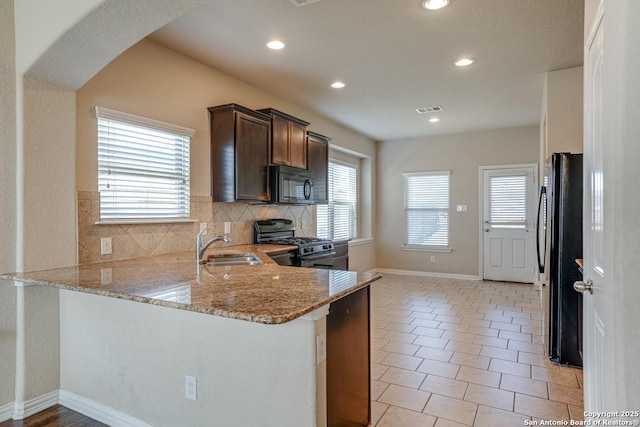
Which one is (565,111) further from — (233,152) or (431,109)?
(233,152)

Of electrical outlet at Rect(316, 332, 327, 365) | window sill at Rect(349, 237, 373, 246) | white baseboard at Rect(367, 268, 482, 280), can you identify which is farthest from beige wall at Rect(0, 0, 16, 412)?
white baseboard at Rect(367, 268, 482, 280)

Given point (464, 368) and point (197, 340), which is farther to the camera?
point (464, 368)

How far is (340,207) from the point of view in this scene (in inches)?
271

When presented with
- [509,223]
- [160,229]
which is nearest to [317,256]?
[160,229]

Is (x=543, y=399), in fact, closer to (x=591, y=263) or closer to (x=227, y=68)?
(x=591, y=263)

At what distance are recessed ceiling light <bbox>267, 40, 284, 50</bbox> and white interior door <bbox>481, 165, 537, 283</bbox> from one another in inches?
190

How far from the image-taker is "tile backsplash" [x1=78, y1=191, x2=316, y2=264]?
8.79 ft

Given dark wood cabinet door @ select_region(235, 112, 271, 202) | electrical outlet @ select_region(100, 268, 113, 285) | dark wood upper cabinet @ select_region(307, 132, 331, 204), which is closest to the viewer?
electrical outlet @ select_region(100, 268, 113, 285)

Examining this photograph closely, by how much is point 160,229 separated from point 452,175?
18.0ft

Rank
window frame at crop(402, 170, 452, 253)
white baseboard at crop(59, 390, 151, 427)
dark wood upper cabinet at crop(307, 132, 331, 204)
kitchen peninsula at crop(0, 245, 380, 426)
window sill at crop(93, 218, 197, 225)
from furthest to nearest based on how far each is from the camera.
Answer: window frame at crop(402, 170, 452, 253) < dark wood upper cabinet at crop(307, 132, 331, 204) < window sill at crop(93, 218, 197, 225) < white baseboard at crop(59, 390, 151, 427) < kitchen peninsula at crop(0, 245, 380, 426)

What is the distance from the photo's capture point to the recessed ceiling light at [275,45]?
323 cm

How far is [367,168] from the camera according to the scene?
758 cm

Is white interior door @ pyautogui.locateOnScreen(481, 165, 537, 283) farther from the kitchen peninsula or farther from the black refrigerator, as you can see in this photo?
the kitchen peninsula

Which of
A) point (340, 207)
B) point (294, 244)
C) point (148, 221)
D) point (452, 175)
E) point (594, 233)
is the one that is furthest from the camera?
point (452, 175)
